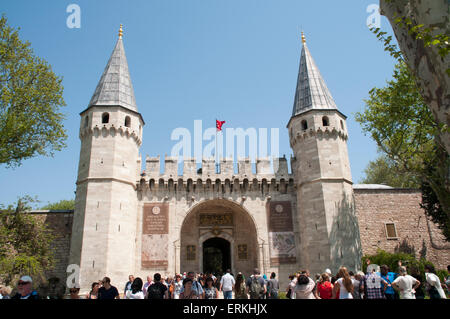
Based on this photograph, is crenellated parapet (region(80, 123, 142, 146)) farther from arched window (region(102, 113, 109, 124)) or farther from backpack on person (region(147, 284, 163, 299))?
backpack on person (region(147, 284, 163, 299))

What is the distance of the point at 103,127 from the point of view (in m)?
19.6

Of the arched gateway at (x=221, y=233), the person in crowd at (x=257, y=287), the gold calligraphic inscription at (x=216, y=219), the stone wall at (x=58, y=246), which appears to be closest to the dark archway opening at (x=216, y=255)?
the arched gateway at (x=221, y=233)

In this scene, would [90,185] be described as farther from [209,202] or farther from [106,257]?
[209,202]

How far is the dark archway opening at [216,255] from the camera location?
22875mm

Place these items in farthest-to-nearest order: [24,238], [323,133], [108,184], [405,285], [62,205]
A: [62,205], [323,133], [108,184], [24,238], [405,285]

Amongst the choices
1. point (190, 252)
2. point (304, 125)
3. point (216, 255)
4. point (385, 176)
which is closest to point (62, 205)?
point (216, 255)

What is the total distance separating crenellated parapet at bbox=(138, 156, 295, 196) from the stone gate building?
6cm

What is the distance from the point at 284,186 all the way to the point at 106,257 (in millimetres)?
11124

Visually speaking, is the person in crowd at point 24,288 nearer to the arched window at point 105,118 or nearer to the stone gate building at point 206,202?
the stone gate building at point 206,202

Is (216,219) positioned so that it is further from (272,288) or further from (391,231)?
(272,288)

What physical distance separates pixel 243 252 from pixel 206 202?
4134mm

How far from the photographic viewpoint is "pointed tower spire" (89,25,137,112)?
20.6 m

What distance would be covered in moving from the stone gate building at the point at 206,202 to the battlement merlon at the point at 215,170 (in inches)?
2.5

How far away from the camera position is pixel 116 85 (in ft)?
70.0
